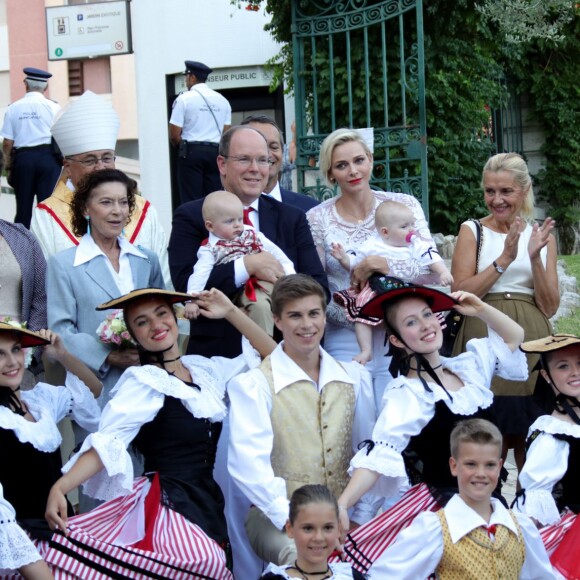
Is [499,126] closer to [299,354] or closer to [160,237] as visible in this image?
[160,237]

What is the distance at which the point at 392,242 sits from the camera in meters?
5.54

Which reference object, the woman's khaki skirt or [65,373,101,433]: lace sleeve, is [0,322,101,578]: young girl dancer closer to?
[65,373,101,433]: lace sleeve

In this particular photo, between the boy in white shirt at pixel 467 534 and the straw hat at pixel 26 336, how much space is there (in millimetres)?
1617

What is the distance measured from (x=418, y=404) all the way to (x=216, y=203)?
134 centimetres

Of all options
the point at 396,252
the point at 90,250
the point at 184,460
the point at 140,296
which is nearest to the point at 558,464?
the point at 396,252

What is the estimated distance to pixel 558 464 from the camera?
182 inches

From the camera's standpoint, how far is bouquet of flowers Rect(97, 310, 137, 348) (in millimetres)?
4941

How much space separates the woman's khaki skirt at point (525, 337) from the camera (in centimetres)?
562

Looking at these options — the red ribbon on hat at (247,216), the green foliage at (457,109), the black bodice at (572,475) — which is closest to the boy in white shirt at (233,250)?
the red ribbon on hat at (247,216)

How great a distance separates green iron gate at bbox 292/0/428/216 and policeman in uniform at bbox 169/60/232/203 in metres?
1.02

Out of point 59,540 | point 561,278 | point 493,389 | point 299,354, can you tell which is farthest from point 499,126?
point 59,540

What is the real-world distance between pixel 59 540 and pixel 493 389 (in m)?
→ 2.37

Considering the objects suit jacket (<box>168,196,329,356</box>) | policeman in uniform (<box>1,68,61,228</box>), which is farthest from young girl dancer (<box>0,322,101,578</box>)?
policeman in uniform (<box>1,68,61,228</box>)

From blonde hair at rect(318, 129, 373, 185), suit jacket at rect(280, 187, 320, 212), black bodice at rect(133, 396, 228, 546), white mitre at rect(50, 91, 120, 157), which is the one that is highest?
white mitre at rect(50, 91, 120, 157)
